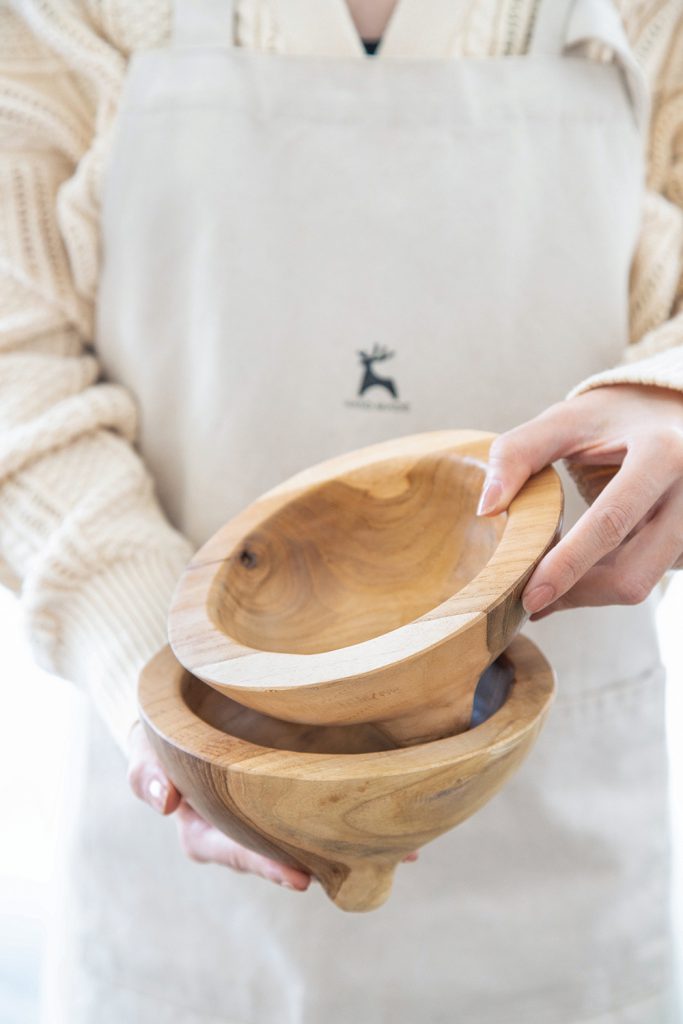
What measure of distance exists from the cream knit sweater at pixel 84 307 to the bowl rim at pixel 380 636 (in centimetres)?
13

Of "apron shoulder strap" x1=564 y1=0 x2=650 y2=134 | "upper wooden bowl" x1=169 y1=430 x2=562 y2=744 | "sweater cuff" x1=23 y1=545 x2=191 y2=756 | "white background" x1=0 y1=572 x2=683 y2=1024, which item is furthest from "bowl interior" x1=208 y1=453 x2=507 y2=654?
"white background" x1=0 y1=572 x2=683 y2=1024

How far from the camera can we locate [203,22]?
0.61 m

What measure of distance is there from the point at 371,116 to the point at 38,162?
9.4 inches

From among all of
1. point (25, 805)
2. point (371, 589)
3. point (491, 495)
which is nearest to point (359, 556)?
point (371, 589)

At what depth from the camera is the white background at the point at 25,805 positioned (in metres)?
1.15

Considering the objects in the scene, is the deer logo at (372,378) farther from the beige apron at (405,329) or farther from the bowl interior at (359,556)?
the bowl interior at (359,556)

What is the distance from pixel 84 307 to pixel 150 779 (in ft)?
1.20

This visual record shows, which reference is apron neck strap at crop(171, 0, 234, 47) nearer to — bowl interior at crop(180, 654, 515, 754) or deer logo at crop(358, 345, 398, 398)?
deer logo at crop(358, 345, 398, 398)

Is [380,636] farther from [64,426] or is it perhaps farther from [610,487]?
[64,426]

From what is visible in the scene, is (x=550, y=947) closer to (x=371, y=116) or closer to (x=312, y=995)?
(x=312, y=995)

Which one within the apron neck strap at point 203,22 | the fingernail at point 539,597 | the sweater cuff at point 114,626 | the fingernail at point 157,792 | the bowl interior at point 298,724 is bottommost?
the sweater cuff at point 114,626

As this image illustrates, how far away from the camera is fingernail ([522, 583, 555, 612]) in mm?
361

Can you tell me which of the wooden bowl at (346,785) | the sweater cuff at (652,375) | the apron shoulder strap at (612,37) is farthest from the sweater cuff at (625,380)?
the apron shoulder strap at (612,37)

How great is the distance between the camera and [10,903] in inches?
46.4
